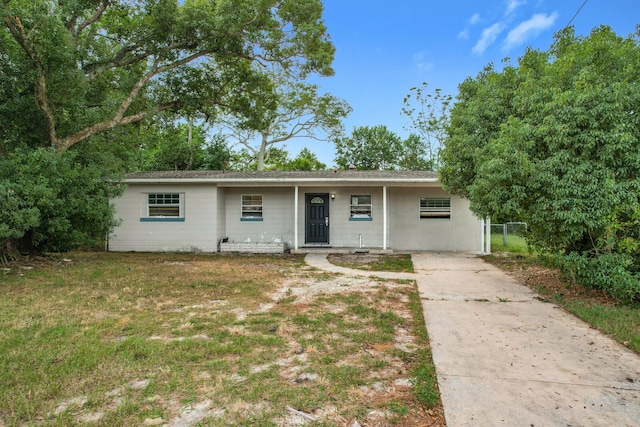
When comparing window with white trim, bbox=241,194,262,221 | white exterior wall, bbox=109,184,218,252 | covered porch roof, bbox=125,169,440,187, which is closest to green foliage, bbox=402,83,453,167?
covered porch roof, bbox=125,169,440,187

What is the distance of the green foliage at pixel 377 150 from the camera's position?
106 ft

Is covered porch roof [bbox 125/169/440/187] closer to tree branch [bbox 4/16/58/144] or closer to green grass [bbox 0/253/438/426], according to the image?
tree branch [bbox 4/16/58/144]

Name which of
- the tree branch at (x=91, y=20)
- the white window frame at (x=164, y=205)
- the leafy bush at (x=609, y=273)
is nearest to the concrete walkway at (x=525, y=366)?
the leafy bush at (x=609, y=273)

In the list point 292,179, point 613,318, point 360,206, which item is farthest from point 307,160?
point 613,318

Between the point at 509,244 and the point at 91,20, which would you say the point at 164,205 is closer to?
the point at 91,20

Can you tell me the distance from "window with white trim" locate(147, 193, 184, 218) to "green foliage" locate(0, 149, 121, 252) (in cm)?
238

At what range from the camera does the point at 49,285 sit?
6.77m

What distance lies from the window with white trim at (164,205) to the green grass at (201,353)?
21.1 feet

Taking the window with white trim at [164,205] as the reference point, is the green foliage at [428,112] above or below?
above

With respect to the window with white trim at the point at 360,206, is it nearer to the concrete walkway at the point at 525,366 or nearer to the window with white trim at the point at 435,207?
the window with white trim at the point at 435,207

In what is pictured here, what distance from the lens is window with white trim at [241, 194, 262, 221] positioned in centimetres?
1366

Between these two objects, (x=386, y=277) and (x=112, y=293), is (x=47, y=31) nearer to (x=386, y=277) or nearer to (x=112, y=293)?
(x=112, y=293)

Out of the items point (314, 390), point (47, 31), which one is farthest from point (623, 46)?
point (47, 31)

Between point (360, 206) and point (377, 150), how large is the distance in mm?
20473
